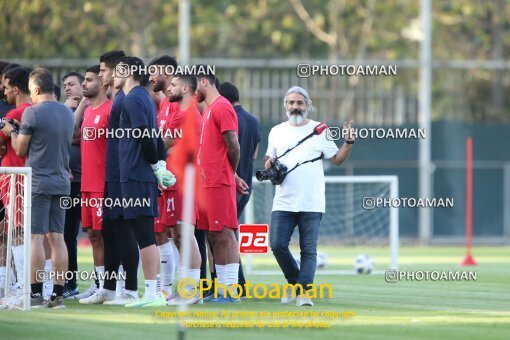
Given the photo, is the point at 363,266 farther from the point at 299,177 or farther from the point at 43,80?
the point at 43,80

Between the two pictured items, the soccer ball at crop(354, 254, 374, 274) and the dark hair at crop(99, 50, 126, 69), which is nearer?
the dark hair at crop(99, 50, 126, 69)

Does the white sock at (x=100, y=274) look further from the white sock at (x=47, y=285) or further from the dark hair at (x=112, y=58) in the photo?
the dark hair at (x=112, y=58)

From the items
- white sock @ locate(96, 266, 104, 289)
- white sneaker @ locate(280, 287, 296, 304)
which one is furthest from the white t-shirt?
white sock @ locate(96, 266, 104, 289)

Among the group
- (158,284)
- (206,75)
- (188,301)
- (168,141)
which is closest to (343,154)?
(206,75)

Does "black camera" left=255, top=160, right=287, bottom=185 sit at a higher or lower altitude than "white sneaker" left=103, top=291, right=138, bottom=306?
higher

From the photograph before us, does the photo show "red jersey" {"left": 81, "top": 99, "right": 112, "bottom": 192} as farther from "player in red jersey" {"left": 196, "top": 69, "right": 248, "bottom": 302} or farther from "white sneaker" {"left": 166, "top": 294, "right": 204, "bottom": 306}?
"white sneaker" {"left": 166, "top": 294, "right": 204, "bottom": 306}

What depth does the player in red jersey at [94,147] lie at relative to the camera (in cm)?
1280

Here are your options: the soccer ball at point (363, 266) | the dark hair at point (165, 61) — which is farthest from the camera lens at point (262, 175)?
the soccer ball at point (363, 266)

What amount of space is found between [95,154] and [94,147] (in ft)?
0.23

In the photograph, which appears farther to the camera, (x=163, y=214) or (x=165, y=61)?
(x=165, y=61)

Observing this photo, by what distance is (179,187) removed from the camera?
1306 centimetres

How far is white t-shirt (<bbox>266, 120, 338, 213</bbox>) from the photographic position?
42.3ft

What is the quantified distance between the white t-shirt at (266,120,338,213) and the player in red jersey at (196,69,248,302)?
529 mm

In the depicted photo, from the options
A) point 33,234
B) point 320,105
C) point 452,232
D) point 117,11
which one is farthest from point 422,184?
point 33,234
